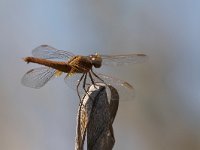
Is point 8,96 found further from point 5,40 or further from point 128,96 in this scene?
point 128,96

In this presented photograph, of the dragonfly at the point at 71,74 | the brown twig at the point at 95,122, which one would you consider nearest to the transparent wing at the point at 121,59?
the dragonfly at the point at 71,74

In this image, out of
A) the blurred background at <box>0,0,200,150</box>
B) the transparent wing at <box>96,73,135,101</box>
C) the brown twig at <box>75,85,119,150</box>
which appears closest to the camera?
the brown twig at <box>75,85,119,150</box>

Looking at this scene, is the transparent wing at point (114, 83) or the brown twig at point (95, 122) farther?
the transparent wing at point (114, 83)

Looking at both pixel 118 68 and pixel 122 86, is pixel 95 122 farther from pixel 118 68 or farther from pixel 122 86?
pixel 118 68

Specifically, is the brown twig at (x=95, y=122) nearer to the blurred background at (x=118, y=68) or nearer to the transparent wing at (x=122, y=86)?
the transparent wing at (x=122, y=86)

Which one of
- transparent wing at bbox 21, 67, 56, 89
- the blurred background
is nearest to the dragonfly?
transparent wing at bbox 21, 67, 56, 89

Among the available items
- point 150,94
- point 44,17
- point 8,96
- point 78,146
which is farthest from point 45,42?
point 78,146

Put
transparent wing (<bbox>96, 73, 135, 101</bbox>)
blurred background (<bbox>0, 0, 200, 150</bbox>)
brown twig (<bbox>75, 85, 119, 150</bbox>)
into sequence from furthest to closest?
1. blurred background (<bbox>0, 0, 200, 150</bbox>)
2. transparent wing (<bbox>96, 73, 135, 101</bbox>)
3. brown twig (<bbox>75, 85, 119, 150</bbox>)

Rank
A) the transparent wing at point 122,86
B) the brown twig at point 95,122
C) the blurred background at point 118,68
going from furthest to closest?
the blurred background at point 118,68
the transparent wing at point 122,86
the brown twig at point 95,122

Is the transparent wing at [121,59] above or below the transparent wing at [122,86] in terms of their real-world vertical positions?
above

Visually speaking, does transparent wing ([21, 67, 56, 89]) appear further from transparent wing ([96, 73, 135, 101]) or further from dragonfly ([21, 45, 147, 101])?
transparent wing ([96, 73, 135, 101])
